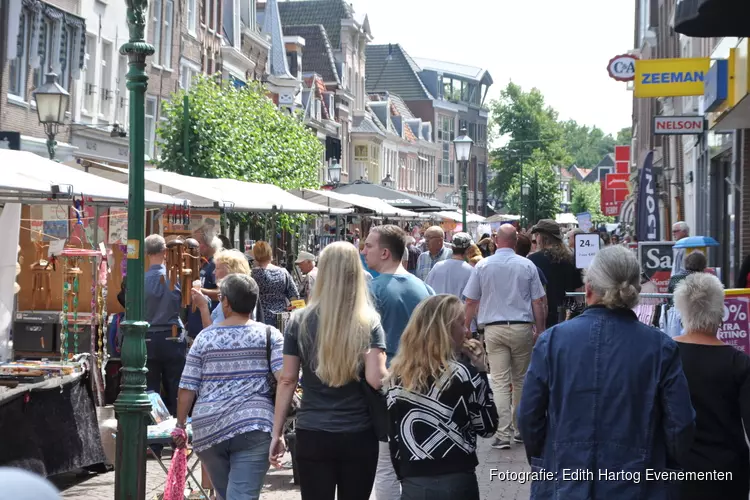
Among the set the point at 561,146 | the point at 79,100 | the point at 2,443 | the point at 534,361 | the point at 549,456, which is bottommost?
the point at 2,443

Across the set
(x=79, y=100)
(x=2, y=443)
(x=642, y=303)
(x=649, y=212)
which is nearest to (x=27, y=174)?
(x=2, y=443)

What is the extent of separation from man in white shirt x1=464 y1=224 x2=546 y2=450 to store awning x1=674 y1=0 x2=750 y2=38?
2.36m

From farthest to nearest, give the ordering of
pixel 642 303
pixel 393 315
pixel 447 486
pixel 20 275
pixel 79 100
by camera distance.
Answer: pixel 79 100 < pixel 20 275 < pixel 642 303 < pixel 393 315 < pixel 447 486

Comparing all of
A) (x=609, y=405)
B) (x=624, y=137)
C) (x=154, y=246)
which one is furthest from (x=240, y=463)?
(x=624, y=137)

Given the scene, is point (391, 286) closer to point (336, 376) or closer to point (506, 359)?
point (336, 376)

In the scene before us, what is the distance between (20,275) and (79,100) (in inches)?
677

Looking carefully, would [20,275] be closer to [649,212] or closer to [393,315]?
[393,315]

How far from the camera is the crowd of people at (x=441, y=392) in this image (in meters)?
4.19

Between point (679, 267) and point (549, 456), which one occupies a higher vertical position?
point (679, 267)

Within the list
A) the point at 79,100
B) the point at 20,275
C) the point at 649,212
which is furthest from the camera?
the point at 79,100

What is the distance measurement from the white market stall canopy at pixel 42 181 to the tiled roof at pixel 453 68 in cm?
8793

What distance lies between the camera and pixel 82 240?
1253cm

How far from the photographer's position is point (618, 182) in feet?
176

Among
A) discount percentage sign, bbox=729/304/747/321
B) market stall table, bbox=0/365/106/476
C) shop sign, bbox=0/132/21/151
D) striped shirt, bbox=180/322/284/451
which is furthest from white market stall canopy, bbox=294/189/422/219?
striped shirt, bbox=180/322/284/451
